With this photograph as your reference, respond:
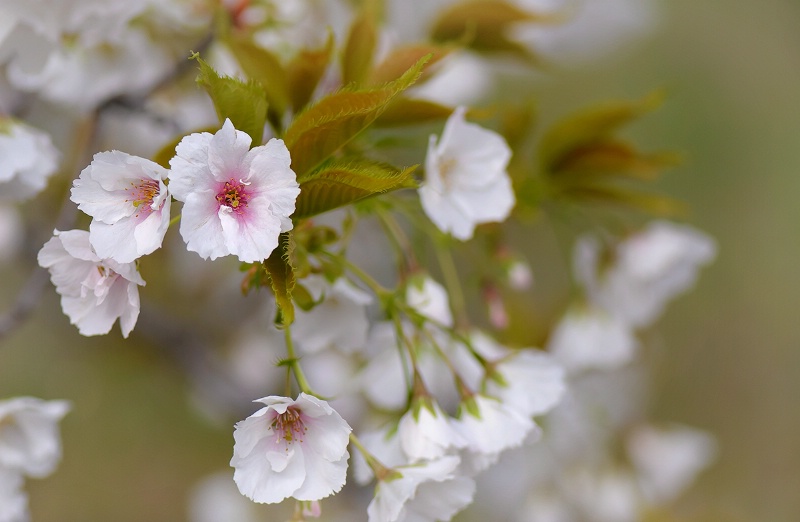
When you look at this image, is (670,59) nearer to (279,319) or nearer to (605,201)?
(605,201)

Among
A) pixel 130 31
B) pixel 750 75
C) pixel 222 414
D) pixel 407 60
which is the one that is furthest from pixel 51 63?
pixel 750 75

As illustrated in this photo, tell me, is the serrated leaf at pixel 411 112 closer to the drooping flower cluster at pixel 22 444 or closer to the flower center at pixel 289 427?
the flower center at pixel 289 427

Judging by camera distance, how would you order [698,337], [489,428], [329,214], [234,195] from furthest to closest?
[698,337] < [329,214] < [489,428] < [234,195]

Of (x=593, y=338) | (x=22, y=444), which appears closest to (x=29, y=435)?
(x=22, y=444)

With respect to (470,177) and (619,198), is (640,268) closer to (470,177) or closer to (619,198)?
(619,198)

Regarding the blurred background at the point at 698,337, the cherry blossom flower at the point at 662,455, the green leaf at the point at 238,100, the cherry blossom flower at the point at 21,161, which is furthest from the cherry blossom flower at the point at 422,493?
the blurred background at the point at 698,337

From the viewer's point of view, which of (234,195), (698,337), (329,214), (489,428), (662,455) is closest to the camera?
(234,195)
